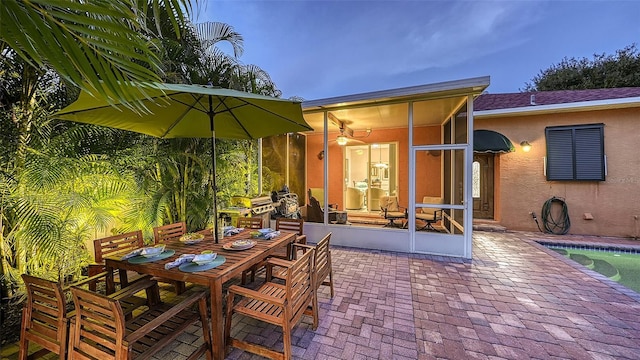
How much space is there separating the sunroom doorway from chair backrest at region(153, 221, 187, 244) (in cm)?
527

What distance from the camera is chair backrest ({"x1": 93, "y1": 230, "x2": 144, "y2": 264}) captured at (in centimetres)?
250

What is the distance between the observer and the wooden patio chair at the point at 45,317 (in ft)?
5.36

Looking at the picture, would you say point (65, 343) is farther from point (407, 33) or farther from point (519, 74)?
point (519, 74)

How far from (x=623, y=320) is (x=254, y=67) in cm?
657

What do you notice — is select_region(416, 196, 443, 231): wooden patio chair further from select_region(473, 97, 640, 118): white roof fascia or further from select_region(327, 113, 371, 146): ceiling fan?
select_region(473, 97, 640, 118): white roof fascia

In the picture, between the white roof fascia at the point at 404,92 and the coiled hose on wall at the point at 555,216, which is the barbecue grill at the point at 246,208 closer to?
the white roof fascia at the point at 404,92

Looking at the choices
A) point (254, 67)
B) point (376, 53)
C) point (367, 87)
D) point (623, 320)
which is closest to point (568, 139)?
point (623, 320)

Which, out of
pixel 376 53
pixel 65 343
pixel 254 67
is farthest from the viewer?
pixel 376 53

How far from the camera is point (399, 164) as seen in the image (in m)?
7.76

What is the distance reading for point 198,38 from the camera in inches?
174

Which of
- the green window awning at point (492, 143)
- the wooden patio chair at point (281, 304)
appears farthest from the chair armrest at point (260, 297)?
the green window awning at point (492, 143)

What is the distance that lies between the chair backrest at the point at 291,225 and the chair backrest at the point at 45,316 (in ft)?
8.04

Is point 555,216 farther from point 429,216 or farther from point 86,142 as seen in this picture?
point 86,142

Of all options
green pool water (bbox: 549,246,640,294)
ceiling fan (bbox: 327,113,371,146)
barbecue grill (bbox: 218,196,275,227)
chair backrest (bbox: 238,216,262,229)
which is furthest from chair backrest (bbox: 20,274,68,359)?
green pool water (bbox: 549,246,640,294)
